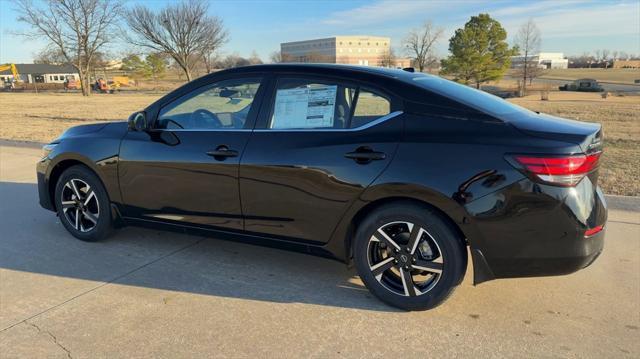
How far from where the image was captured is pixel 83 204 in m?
4.58

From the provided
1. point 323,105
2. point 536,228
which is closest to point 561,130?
point 536,228

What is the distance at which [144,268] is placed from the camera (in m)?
4.03

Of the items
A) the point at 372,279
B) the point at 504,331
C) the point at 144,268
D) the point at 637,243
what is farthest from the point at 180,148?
the point at 637,243

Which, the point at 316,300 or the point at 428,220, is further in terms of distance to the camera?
the point at 316,300

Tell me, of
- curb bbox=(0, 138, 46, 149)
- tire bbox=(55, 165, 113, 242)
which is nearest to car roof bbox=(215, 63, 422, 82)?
tire bbox=(55, 165, 113, 242)

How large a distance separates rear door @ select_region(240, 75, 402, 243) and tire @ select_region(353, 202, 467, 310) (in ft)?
0.83

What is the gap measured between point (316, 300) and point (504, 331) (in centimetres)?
125

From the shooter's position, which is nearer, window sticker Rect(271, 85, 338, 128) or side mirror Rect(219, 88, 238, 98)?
window sticker Rect(271, 85, 338, 128)

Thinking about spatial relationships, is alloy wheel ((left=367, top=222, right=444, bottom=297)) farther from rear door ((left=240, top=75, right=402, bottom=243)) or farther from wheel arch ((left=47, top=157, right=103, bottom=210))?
wheel arch ((left=47, top=157, right=103, bottom=210))

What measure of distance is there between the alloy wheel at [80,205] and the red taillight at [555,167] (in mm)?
3644

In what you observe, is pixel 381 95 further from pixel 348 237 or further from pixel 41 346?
pixel 41 346

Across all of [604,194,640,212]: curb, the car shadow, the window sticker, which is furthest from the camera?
[604,194,640,212]: curb

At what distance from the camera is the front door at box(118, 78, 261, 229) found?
12.3ft

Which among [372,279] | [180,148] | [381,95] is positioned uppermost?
[381,95]
